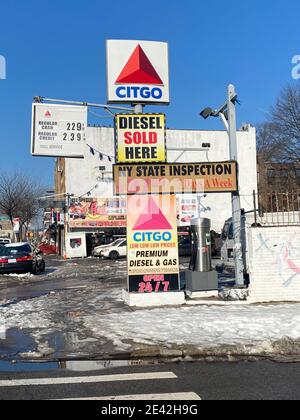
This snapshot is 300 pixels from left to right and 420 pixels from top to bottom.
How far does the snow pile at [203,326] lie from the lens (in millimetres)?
7992

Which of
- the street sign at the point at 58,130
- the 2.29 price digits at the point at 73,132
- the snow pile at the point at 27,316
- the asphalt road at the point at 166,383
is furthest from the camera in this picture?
the 2.29 price digits at the point at 73,132

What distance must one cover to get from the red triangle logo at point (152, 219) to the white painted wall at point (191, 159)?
33.0m

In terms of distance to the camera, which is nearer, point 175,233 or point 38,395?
point 38,395

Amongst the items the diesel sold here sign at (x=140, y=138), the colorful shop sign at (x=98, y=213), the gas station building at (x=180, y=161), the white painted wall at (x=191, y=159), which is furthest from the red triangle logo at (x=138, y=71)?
the white painted wall at (x=191, y=159)

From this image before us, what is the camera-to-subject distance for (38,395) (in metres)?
5.55

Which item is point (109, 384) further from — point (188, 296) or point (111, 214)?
point (111, 214)

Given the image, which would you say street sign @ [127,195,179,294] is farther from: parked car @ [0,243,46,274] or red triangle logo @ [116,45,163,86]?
parked car @ [0,243,46,274]

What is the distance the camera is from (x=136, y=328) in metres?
9.13

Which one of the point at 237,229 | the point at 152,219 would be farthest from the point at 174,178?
the point at 237,229

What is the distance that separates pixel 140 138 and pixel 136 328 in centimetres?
508

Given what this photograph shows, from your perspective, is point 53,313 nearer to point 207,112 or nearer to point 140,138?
point 140,138

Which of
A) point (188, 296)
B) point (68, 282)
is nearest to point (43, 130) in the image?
point (68, 282)

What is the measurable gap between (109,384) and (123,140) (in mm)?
7369

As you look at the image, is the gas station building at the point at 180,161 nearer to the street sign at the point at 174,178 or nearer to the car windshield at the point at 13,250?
the car windshield at the point at 13,250
